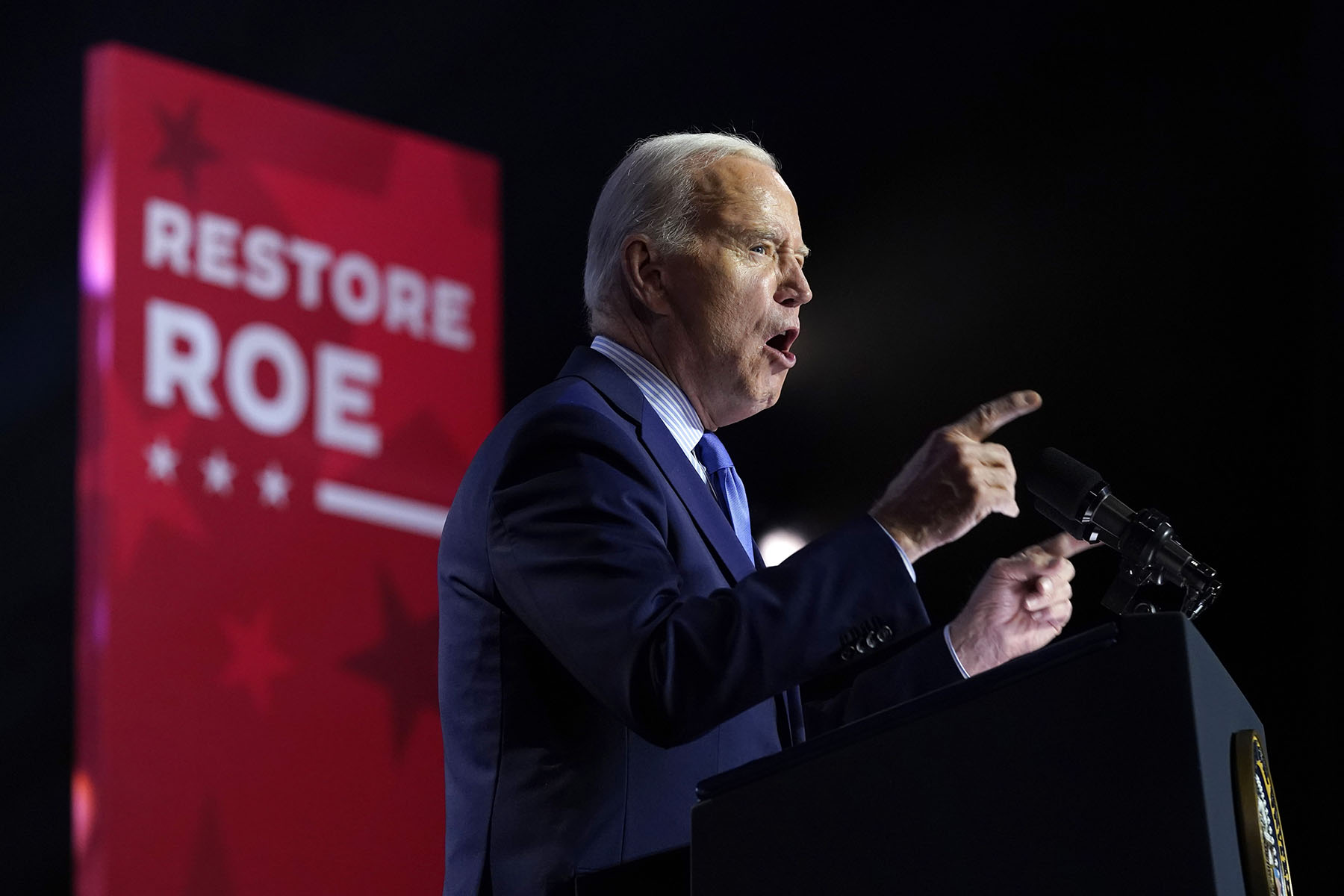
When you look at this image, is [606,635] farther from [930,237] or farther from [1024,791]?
[930,237]

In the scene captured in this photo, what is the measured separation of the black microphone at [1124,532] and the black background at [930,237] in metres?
2.14

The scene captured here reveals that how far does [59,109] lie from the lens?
322 cm

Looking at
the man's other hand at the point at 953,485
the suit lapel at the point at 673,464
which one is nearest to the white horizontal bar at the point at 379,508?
the suit lapel at the point at 673,464

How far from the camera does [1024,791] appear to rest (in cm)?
90

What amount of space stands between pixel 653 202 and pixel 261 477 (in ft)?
6.45

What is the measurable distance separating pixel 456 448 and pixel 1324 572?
222 cm

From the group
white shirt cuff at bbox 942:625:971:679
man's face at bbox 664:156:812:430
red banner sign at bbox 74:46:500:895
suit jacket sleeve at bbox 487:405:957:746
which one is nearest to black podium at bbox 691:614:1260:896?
suit jacket sleeve at bbox 487:405:957:746

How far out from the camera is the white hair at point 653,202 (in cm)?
175

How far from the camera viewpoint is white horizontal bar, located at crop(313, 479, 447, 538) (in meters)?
3.57

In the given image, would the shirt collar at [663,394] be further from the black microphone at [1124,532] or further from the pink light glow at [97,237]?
the pink light glow at [97,237]

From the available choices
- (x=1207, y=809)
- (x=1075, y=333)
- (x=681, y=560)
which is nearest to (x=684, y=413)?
(x=681, y=560)

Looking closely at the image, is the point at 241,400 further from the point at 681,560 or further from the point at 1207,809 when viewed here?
the point at 1207,809

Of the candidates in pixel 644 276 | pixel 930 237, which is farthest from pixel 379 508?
pixel 644 276

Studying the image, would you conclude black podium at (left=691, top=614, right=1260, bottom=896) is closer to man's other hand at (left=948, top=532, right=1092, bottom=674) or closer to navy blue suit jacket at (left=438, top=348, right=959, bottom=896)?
navy blue suit jacket at (left=438, top=348, right=959, bottom=896)
